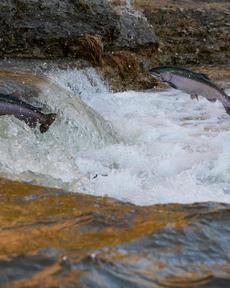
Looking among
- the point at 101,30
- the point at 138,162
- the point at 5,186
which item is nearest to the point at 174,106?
the point at 101,30

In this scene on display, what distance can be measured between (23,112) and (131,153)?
1.30 meters

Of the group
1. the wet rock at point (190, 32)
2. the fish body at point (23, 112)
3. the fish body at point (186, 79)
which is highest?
the fish body at point (186, 79)

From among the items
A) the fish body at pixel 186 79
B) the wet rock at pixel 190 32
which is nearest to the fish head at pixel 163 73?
the fish body at pixel 186 79

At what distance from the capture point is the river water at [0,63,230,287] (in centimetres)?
271

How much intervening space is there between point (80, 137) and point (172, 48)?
689 cm

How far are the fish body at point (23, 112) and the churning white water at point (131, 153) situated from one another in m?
0.25

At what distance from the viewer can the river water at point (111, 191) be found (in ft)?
8.89

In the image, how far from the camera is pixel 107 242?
2.96m

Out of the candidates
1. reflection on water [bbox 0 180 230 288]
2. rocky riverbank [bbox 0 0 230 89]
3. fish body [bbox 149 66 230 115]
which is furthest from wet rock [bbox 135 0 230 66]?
reflection on water [bbox 0 180 230 288]

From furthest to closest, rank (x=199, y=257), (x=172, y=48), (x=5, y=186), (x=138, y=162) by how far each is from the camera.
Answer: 1. (x=172, y=48)
2. (x=138, y=162)
3. (x=5, y=186)
4. (x=199, y=257)

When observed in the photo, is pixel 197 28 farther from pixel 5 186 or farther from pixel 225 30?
pixel 5 186

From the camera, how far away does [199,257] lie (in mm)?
2936

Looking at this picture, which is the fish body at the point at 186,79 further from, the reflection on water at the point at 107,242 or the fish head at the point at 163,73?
the reflection on water at the point at 107,242

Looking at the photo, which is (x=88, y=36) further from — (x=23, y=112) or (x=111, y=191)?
(x=111, y=191)
